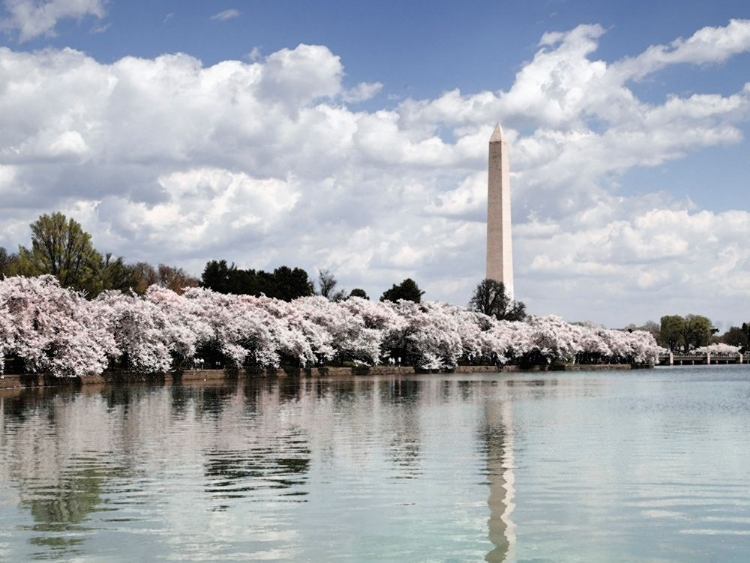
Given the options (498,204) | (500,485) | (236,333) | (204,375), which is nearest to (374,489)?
(500,485)

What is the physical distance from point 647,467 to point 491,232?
3369 inches

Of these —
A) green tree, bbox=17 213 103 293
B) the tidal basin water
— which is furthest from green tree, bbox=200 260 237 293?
the tidal basin water

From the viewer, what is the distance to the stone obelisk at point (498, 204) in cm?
9938

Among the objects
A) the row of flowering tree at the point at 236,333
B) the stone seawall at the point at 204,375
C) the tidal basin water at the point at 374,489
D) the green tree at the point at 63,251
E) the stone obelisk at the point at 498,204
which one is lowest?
the tidal basin water at the point at 374,489

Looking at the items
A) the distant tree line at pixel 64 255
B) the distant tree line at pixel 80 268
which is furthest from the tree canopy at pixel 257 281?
the distant tree line at pixel 64 255

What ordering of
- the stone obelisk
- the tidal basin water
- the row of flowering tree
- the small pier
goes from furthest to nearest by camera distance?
the small pier → the stone obelisk → the row of flowering tree → the tidal basin water

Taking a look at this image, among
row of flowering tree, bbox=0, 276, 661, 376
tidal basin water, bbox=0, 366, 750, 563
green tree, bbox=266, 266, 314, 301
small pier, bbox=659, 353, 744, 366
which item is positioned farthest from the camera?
small pier, bbox=659, 353, 744, 366

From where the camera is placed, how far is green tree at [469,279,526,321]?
107 metres

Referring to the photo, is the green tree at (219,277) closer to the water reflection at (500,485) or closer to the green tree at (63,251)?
the green tree at (63,251)

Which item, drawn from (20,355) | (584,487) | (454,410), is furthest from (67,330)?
(584,487)

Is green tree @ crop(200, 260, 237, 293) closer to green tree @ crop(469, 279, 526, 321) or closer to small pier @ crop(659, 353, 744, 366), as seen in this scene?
green tree @ crop(469, 279, 526, 321)

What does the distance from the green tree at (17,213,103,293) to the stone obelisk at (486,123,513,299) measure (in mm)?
44321

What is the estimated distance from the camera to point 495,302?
357ft

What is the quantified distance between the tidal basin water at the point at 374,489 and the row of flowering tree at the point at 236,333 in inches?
914
